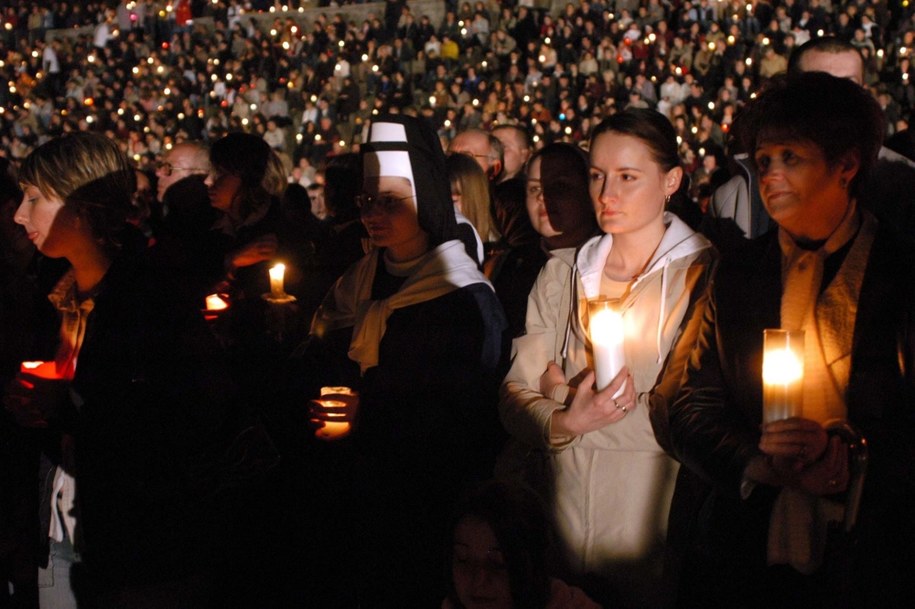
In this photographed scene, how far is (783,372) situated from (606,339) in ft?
1.77

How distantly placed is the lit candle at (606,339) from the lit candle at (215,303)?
2143 millimetres

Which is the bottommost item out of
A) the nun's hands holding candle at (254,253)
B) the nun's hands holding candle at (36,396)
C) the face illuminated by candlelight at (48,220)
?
the nun's hands holding candle at (36,396)

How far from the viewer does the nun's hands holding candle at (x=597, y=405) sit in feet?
7.51

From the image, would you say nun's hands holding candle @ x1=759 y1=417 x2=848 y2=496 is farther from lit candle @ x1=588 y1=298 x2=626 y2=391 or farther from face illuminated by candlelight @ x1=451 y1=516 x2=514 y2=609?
face illuminated by candlelight @ x1=451 y1=516 x2=514 y2=609

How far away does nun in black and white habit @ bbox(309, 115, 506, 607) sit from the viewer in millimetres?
3029

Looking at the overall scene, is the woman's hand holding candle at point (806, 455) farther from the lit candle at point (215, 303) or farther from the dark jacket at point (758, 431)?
the lit candle at point (215, 303)

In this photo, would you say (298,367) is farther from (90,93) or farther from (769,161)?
(90,93)

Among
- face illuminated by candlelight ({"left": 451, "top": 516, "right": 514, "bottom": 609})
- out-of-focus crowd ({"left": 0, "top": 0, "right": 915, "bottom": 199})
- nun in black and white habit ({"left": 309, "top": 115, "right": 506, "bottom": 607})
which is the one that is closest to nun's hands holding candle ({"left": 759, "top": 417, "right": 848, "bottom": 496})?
face illuminated by candlelight ({"left": 451, "top": 516, "right": 514, "bottom": 609})

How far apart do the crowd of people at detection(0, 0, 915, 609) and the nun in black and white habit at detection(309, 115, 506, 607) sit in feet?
0.03

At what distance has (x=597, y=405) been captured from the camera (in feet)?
7.60

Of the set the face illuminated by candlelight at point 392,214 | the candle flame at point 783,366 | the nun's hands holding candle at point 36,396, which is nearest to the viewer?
the candle flame at point 783,366

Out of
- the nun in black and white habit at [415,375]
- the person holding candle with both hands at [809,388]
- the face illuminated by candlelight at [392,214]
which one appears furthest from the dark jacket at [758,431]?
the face illuminated by candlelight at [392,214]

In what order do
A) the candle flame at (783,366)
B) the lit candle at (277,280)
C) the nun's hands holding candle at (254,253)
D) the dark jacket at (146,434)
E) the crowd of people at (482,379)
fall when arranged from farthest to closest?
the nun's hands holding candle at (254,253) → the lit candle at (277,280) → the dark jacket at (146,434) → the crowd of people at (482,379) → the candle flame at (783,366)

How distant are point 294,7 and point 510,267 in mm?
26026
